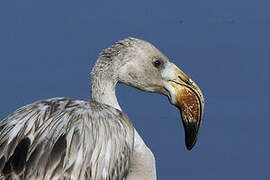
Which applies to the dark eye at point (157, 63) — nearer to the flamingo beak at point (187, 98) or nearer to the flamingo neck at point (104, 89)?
the flamingo beak at point (187, 98)

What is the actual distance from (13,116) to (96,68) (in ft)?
2.09

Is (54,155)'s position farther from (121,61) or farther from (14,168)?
(121,61)

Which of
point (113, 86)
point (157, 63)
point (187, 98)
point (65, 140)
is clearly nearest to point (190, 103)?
point (187, 98)

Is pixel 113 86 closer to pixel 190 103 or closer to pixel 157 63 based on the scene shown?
pixel 157 63

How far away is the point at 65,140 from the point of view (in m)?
3.80

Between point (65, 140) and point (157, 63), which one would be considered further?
point (157, 63)

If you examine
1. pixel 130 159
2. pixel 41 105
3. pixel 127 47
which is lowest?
pixel 130 159

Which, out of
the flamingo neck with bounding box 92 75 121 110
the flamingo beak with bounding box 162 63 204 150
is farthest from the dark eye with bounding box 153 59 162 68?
the flamingo neck with bounding box 92 75 121 110

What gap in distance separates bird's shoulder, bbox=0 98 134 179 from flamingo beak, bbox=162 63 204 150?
0.41m

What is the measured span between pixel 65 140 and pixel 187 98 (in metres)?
0.93

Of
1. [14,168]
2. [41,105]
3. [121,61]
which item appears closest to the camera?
[14,168]

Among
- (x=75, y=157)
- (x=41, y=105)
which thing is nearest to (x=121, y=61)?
(x=41, y=105)

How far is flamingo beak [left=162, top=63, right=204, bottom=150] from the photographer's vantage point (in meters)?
4.42

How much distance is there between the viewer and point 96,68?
4.46 meters
